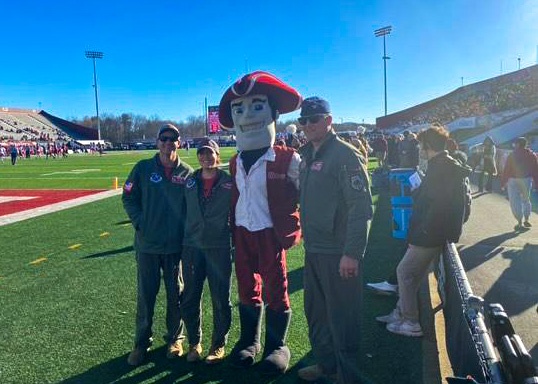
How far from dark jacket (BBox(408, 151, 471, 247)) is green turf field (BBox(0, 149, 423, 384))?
98 cm

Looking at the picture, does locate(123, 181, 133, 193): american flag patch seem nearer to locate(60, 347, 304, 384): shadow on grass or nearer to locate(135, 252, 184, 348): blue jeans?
locate(135, 252, 184, 348): blue jeans

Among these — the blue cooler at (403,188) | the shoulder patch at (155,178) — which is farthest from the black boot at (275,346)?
the blue cooler at (403,188)

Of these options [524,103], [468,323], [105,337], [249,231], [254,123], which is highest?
[524,103]

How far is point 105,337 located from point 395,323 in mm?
2760

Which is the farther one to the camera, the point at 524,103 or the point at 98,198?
the point at 524,103

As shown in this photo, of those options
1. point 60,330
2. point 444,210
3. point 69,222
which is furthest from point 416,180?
point 69,222

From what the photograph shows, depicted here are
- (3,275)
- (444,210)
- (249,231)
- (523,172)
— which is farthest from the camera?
(523,172)

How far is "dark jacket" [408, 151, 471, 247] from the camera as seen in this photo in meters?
4.08

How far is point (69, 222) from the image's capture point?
430 inches

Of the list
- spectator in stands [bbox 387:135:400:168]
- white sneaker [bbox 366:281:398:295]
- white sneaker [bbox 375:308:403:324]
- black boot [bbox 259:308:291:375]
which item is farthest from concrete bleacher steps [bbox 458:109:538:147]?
black boot [bbox 259:308:291:375]

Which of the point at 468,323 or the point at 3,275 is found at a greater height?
the point at 468,323

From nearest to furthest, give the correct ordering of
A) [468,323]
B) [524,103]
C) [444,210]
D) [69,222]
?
[468,323] → [444,210] → [69,222] → [524,103]

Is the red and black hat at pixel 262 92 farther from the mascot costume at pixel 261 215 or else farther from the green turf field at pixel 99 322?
the green turf field at pixel 99 322

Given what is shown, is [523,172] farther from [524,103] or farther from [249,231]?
[524,103]
